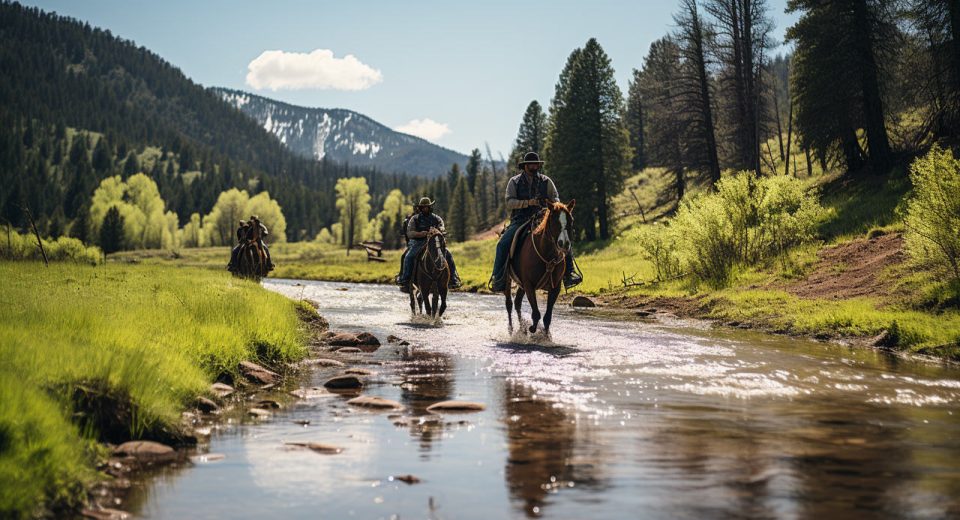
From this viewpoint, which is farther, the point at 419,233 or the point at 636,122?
the point at 636,122

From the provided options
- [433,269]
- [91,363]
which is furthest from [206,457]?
[433,269]

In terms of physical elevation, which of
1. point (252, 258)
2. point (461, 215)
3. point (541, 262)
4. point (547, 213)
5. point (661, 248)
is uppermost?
point (461, 215)

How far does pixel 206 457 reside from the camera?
5918 millimetres

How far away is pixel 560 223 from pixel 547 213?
0.54 m

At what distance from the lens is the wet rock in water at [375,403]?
8.15 metres

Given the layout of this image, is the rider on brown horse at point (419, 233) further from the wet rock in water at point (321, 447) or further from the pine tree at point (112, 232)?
the pine tree at point (112, 232)

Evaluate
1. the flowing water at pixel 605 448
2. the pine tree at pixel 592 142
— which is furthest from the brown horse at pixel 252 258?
the pine tree at pixel 592 142

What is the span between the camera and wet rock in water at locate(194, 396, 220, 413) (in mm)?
7723

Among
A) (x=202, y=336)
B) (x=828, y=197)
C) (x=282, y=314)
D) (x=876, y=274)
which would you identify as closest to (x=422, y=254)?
(x=282, y=314)

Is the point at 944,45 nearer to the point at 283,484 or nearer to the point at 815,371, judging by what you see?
the point at 815,371

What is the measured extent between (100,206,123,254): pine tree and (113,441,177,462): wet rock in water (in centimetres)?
12596

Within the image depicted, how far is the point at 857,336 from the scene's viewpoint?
16.0 m

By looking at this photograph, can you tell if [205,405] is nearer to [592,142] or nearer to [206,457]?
[206,457]

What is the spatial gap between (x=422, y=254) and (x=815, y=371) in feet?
39.7
